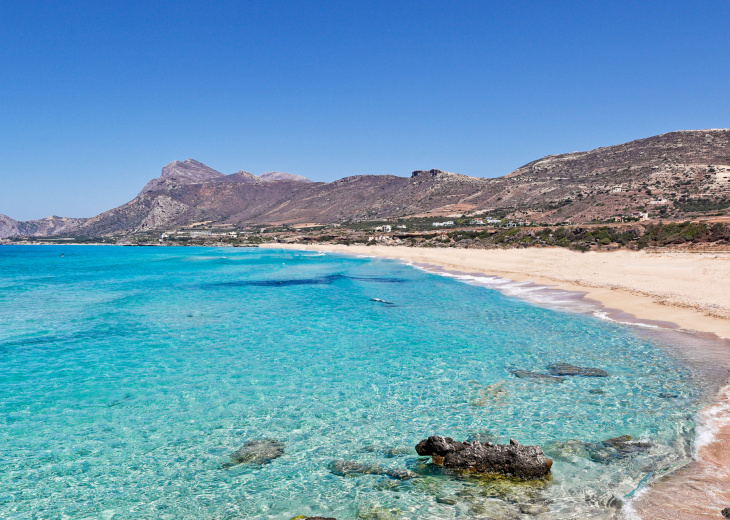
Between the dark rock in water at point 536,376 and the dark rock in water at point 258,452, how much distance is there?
278 inches

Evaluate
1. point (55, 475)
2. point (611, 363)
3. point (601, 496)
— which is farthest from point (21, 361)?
point (611, 363)

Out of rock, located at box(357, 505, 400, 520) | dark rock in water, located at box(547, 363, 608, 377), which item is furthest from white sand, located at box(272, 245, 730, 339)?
rock, located at box(357, 505, 400, 520)

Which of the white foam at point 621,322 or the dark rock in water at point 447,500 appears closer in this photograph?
A: the dark rock in water at point 447,500

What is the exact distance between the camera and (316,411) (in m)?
10.4

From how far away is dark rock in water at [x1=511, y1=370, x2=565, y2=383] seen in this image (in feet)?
39.1

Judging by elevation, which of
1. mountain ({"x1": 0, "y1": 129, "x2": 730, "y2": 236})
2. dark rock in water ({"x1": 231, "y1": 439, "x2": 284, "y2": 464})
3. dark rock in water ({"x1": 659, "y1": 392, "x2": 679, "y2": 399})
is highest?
mountain ({"x1": 0, "y1": 129, "x2": 730, "y2": 236})

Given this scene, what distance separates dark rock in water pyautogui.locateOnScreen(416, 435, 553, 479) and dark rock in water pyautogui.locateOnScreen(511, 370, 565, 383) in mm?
4912

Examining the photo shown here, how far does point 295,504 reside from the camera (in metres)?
6.75

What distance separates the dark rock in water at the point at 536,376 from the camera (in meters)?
11.9

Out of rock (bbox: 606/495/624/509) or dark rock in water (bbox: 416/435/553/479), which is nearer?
rock (bbox: 606/495/624/509)

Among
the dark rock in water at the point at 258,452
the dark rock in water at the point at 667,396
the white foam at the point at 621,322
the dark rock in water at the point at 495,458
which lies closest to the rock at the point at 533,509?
the dark rock in water at the point at 495,458

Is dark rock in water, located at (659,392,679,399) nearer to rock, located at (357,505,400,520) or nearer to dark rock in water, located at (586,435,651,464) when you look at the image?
dark rock in water, located at (586,435,651,464)

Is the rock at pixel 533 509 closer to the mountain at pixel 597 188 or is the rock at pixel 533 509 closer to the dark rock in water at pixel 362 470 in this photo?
the dark rock in water at pixel 362 470

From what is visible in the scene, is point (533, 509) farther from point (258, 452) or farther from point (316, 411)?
point (316, 411)
